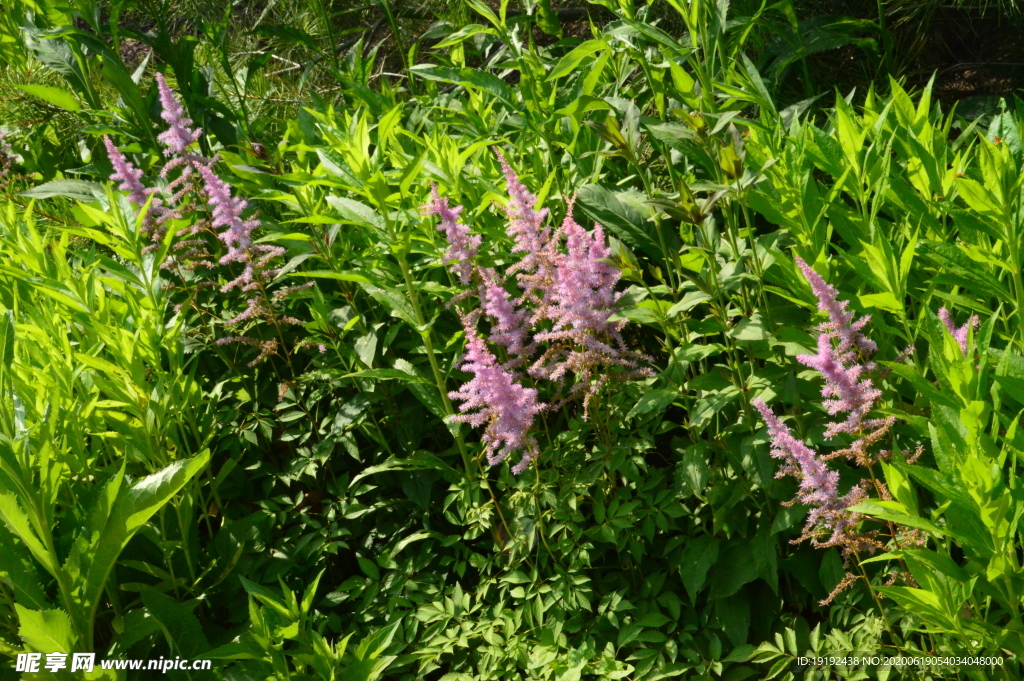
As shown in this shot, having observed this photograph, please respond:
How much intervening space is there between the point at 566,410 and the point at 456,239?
54 cm

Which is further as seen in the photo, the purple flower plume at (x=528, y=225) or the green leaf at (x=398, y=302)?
the green leaf at (x=398, y=302)

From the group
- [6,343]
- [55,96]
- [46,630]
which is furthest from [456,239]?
[55,96]

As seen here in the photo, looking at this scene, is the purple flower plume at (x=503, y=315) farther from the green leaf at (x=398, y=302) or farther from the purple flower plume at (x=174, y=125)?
the purple flower plume at (x=174, y=125)

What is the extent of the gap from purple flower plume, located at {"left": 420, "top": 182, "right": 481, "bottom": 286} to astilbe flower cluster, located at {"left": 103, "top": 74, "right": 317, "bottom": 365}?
1.82 feet

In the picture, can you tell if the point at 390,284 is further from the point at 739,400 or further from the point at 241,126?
the point at 241,126

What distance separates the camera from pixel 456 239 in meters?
2.00

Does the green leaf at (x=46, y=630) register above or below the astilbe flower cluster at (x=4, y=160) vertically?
below

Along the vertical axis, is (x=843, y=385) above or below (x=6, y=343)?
below

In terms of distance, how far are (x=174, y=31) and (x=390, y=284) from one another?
14.8 ft

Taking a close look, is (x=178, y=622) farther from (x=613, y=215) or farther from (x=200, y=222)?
(x=613, y=215)

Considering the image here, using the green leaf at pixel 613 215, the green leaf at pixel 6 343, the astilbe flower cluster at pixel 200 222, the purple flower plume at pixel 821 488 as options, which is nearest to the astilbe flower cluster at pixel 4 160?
the astilbe flower cluster at pixel 200 222

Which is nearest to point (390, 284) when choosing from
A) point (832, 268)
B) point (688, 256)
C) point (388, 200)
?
point (388, 200)

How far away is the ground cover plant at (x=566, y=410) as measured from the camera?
163cm

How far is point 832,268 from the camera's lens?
185 cm
